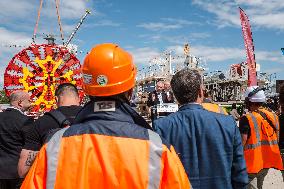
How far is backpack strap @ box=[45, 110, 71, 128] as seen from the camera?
11.4 ft

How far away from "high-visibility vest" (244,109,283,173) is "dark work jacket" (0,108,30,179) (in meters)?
2.93

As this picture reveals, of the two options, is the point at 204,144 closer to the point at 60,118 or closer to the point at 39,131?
the point at 60,118

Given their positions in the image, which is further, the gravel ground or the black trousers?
the gravel ground

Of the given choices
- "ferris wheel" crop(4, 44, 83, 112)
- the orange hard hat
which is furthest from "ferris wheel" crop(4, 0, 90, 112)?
the orange hard hat

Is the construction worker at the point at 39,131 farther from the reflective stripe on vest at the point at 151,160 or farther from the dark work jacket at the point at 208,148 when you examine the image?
the reflective stripe on vest at the point at 151,160

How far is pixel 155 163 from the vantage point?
5.47ft

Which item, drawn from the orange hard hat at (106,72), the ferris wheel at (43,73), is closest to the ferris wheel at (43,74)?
the ferris wheel at (43,73)

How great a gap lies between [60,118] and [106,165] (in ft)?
6.43

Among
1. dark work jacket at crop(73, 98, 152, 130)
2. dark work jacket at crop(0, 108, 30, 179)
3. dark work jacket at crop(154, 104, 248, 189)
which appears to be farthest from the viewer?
dark work jacket at crop(0, 108, 30, 179)

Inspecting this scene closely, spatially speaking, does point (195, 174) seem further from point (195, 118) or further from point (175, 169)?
point (175, 169)

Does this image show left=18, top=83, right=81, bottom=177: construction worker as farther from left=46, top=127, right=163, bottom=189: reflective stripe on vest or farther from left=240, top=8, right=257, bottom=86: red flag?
left=240, top=8, right=257, bottom=86: red flag

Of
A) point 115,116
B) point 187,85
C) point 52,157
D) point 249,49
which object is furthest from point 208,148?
point 249,49

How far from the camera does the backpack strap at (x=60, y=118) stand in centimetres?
347

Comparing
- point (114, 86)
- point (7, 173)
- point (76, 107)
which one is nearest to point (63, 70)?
point (7, 173)
